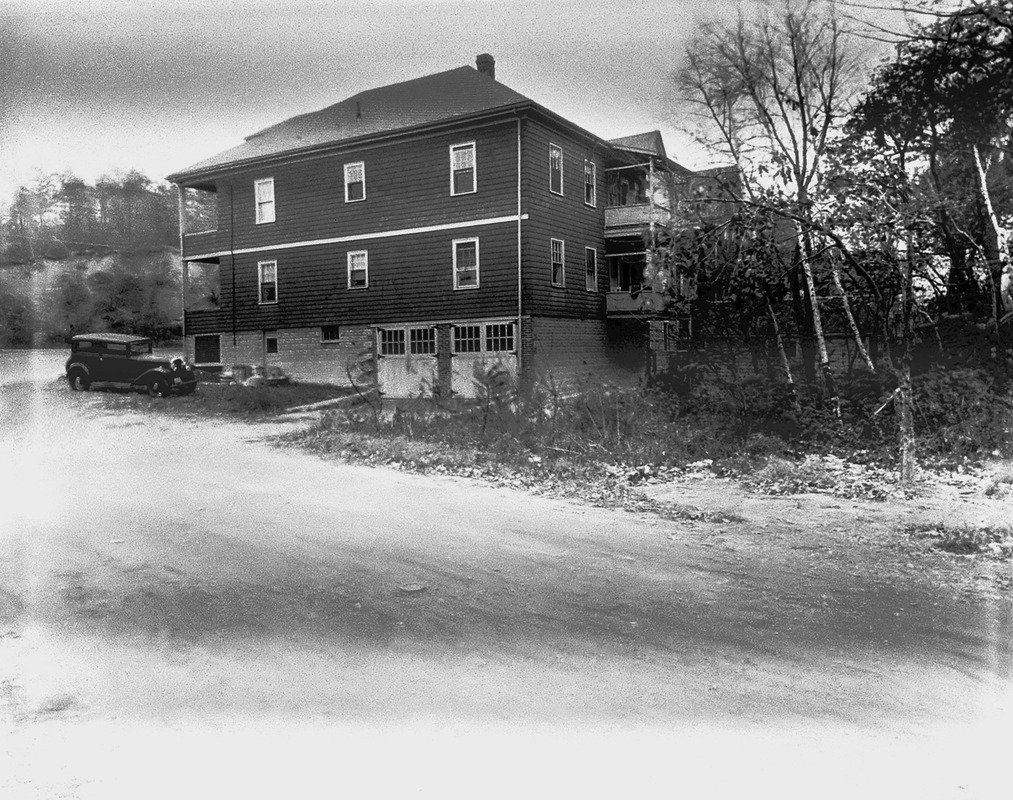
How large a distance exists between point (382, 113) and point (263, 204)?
0.64 meters

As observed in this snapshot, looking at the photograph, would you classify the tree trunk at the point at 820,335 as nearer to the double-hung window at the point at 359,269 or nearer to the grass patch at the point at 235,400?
the double-hung window at the point at 359,269

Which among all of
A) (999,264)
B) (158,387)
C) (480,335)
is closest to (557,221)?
(480,335)

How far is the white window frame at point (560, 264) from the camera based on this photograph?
3.10 meters

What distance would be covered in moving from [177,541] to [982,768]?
2.76m

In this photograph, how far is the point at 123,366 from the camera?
2.50 meters

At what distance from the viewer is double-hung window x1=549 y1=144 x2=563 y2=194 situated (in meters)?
2.91

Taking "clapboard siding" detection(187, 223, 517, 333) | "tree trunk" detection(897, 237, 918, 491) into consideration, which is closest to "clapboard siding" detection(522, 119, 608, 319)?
"clapboard siding" detection(187, 223, 517, 333)

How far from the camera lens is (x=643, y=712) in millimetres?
1966

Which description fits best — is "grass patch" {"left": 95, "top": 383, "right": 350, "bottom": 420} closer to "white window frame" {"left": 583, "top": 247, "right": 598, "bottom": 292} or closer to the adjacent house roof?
"white window frame" {"left": 583, "top": 247, "right": 598, "bottom": 292}

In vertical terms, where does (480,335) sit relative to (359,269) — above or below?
below

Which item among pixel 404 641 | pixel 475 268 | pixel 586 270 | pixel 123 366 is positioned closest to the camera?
pixel 404 641

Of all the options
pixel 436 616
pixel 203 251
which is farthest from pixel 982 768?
pixel 203 251

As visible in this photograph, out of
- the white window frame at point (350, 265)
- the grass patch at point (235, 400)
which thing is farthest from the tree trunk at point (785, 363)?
the grass patch at point (235, 400)

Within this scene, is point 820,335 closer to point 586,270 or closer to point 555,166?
point 586,270
